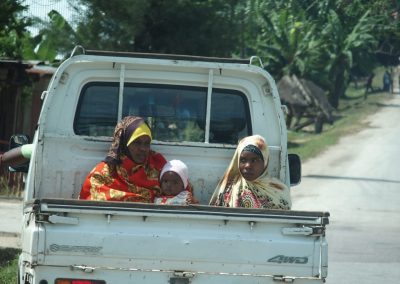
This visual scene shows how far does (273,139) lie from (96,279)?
2.54 m

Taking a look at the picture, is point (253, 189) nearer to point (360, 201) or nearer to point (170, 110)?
point (170, 110)

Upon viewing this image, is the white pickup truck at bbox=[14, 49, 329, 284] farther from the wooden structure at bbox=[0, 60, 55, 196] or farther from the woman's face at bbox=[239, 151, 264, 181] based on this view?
the wooden structure at bbox=[0, 60, 55, 196]

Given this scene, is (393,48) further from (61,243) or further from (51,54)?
(61,243)

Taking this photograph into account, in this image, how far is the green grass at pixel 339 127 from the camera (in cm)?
2938

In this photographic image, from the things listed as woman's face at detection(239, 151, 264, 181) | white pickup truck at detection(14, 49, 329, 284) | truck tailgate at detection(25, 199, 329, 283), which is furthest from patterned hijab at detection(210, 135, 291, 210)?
truck tailgate at detection(25, 199, 329, 283)

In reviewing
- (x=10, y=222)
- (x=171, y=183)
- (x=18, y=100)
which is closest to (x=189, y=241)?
(x=171, y=183)

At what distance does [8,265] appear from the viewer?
32.7ft

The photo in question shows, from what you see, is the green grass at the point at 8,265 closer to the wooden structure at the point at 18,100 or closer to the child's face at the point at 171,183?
the child's face at the point at 171,183

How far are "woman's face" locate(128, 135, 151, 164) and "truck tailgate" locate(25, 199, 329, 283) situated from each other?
1.33 meters

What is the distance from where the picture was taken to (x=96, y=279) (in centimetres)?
579

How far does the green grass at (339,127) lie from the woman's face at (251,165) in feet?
64.6

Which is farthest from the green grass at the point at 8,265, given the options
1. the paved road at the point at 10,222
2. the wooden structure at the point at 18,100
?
the wooden structure at the point at 18,100

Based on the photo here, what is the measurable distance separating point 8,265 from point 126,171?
130 inches

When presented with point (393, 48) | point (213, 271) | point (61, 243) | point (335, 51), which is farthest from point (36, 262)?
point (393, 48)
